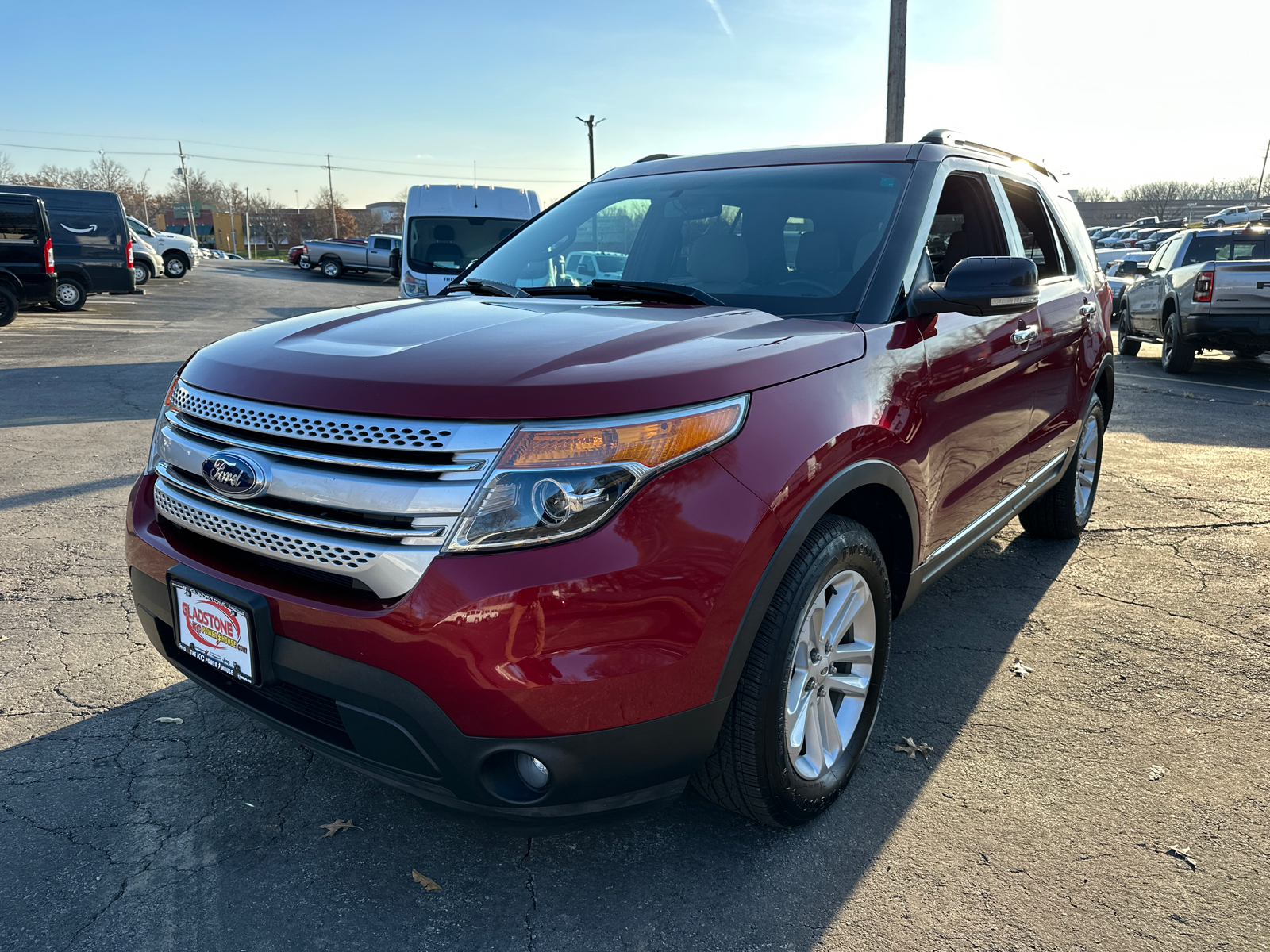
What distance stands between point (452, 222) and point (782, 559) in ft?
44.4

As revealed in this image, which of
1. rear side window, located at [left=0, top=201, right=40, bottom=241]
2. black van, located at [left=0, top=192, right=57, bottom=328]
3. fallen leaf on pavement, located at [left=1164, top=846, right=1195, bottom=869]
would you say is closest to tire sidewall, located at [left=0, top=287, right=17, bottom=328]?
black van, located at [left=0, top=192, right=57, bottom=328]

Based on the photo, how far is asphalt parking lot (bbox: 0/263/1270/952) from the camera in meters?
2.20

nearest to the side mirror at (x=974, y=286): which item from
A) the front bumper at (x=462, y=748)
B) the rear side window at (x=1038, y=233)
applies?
the rear side window at (x=1038, y=233)

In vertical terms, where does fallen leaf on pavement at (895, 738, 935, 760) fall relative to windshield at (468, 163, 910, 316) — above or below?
below

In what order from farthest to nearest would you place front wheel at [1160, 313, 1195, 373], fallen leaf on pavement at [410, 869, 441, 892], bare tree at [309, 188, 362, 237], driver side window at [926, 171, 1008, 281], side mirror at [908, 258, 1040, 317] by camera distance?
bare tree at [309, 188, 362, 237], front wheel at [1160, 313, 1195, 373], driver side window at [926, 171, 1008, 281], side mirror at [908, 258, 1040, 317], fallen leaf on pavement at [410, 869, 441, 892]

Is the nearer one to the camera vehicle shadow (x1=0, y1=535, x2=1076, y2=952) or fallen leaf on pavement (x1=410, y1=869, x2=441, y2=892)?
vehicle shadow (x1=0, y1=535, x2=1076, y2=952)

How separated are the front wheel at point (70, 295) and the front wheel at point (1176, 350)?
66.2 feet

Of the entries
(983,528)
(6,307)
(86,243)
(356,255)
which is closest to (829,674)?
(983,528)

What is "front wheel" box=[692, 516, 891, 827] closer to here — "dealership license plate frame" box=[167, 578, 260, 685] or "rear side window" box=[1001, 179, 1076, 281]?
"dealership license plate frame" box=[167, 578, 260, 685]

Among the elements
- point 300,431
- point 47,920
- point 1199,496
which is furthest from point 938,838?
point 1199,496

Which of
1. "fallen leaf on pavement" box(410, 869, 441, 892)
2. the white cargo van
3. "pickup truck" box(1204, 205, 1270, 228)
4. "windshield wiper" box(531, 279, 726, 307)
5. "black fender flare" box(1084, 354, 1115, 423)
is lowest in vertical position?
"fallen leaf on pavement" box(410, 869, 441, 892)

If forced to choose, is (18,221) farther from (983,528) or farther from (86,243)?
(983,528)

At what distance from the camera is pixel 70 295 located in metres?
19.2

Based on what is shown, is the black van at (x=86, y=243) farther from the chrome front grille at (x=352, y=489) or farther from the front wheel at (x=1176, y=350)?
the front wheel at (x=1176, y=350)
